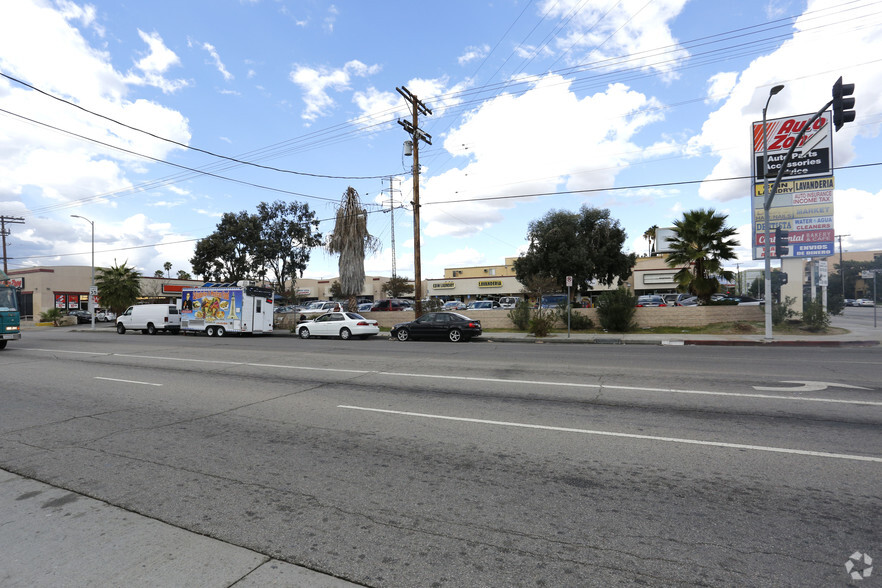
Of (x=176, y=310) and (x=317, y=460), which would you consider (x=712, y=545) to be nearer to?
(x=317, y=460)

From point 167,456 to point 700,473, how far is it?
18.5 feet

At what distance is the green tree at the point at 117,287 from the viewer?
37250 mm

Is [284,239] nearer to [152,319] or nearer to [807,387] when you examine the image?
[152,319]

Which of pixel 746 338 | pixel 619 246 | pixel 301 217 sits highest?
pixel 301 217

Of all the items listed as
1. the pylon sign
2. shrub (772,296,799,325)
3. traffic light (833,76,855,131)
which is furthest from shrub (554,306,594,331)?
traffic light (833,76,855,131)

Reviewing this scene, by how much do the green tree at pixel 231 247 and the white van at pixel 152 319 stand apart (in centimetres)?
1570

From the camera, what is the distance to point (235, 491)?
4266 millimetres

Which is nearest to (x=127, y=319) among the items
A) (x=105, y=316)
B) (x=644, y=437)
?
(x=105, y=316)

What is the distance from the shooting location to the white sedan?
23188 millimetres

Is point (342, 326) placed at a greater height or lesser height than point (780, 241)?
lesser

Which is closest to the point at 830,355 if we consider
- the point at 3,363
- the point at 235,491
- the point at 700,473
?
the point at 700,473

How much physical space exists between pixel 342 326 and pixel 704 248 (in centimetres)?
1859

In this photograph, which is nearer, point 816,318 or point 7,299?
point 7,299

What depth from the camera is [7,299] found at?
60.5 feet
